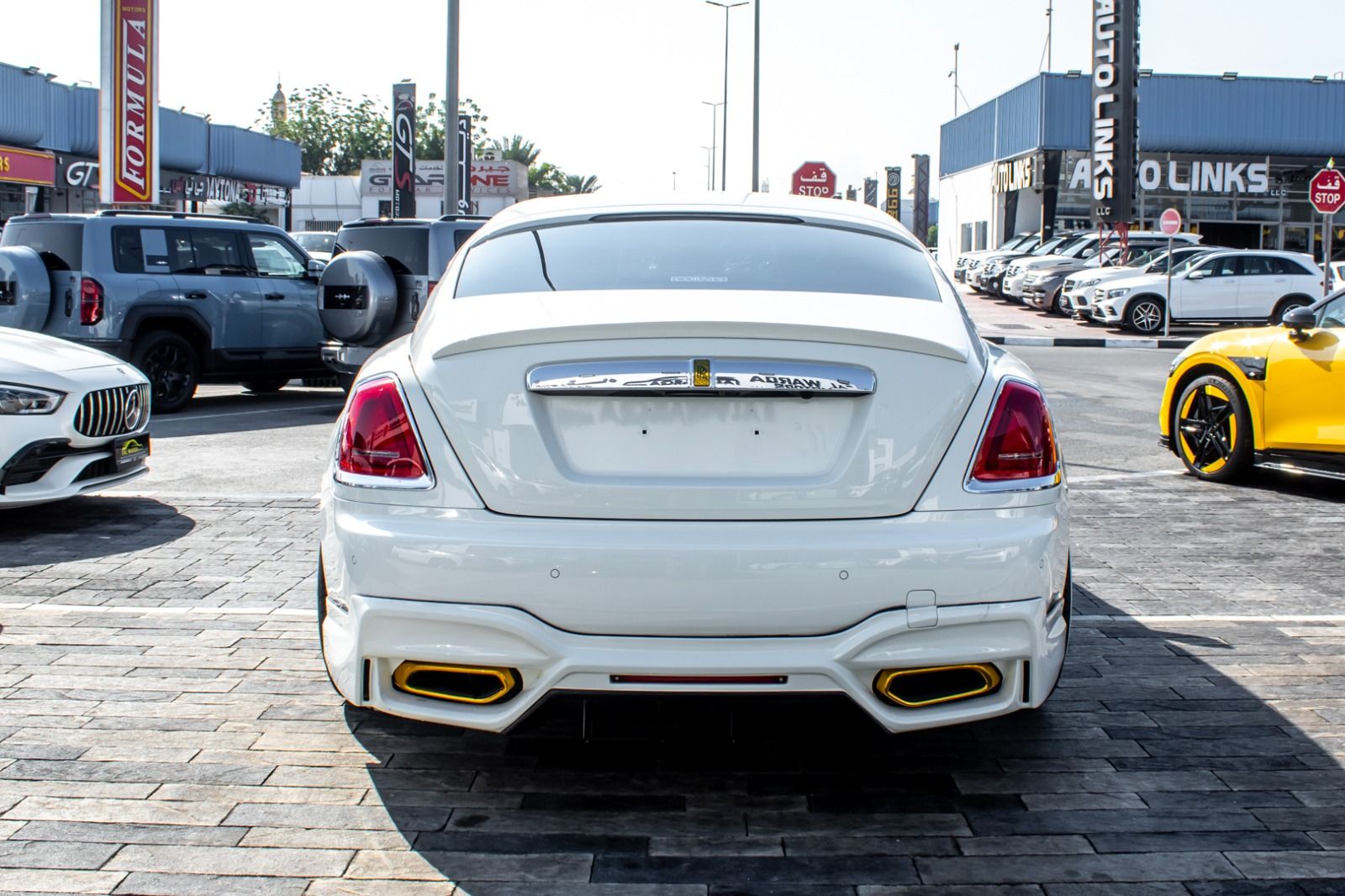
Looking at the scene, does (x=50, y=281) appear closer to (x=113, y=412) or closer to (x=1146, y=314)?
(x=113, y=412)

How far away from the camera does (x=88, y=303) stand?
12.7 metres

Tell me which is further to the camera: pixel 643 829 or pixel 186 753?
pixel 186 753

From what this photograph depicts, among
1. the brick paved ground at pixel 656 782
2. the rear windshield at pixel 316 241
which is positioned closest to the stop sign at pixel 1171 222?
the rear windshield at pixel 316 241

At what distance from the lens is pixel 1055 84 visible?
42.9 metres

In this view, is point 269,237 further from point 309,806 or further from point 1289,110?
point 1289,110

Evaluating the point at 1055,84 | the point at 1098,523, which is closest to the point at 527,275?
the point at 1098,523

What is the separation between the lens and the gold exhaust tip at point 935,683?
133 inches

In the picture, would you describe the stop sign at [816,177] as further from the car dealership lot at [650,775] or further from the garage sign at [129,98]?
the car dealership lot at [650,775]

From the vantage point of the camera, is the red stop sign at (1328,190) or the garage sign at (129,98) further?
the red stop sign at (1328,190)

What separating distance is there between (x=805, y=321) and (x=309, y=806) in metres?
1.70

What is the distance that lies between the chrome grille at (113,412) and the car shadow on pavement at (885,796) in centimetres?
380

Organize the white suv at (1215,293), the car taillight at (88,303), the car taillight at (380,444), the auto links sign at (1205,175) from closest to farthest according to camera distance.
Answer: the car taillight at (380,444), the car taillight at (88,303), the white suv at (1215,293), the auto links sign at (1205,175)

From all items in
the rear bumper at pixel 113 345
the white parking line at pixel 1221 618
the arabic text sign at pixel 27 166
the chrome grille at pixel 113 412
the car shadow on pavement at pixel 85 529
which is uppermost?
the arabic text sign at pixel 27 166

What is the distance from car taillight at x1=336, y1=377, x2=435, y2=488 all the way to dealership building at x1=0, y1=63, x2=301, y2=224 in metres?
32.0
